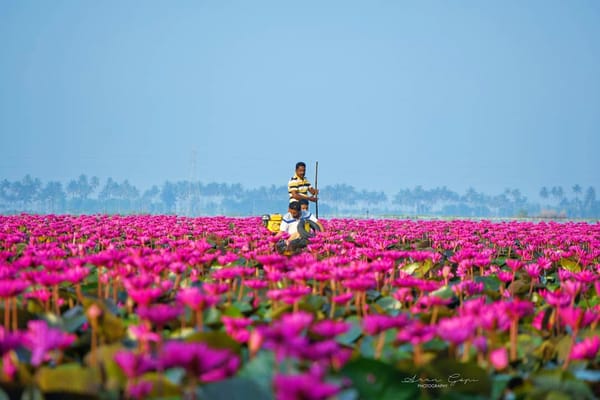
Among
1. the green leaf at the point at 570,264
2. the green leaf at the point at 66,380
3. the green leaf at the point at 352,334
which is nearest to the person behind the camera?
the green leaf at the point at 66,380

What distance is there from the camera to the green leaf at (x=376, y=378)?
8.23 ft

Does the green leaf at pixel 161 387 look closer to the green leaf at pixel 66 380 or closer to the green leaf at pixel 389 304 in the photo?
the green leaf at pixel 66 380

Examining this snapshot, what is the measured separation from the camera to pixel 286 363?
235 cm

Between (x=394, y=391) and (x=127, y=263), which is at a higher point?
(x=127, y=263)

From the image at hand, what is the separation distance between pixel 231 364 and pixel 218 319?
1.39 metres

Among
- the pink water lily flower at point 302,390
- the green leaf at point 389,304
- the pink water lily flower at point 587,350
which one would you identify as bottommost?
the green leaf at point 389,304

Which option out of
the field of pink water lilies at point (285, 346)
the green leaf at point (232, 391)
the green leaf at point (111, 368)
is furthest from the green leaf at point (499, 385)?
the green leaf at point (111, 368)

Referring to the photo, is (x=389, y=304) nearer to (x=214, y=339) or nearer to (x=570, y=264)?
(x=214, y=339)

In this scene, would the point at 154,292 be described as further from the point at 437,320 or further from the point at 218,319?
the point at 437,320

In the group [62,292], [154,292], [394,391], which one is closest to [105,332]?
[154,292]

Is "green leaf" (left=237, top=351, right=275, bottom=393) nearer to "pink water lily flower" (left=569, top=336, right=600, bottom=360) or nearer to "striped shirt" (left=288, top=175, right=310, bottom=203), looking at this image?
"pink water lily flower" (left=569, top=336, right=600, bottom=360)

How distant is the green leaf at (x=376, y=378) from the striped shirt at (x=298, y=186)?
10662mm

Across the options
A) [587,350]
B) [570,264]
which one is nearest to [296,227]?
[570,264]

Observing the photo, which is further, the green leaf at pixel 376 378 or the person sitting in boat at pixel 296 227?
the person sitting in boat at pixel 296 227
